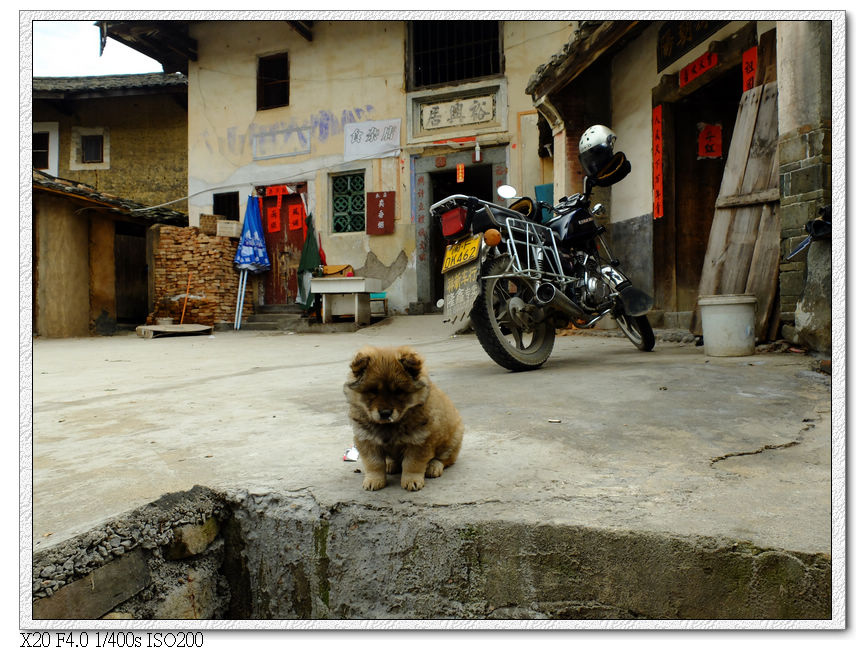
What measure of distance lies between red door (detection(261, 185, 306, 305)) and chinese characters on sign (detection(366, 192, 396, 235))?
1737mm

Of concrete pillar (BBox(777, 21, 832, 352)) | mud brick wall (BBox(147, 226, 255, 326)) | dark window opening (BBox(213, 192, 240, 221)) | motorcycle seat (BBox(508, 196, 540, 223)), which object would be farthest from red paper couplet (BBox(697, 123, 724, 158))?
dark window opening (BBox(213, 192, 240, 221))

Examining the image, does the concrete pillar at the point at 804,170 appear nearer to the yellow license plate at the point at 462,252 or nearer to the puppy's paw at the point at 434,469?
the yellow license plate at the point at 462,252

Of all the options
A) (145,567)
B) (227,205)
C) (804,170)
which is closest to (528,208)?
(804,170)

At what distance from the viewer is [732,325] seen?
14.6 feet

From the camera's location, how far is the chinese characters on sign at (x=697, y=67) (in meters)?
5.91

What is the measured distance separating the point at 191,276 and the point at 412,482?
1176cm

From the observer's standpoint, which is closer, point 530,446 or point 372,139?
point 530,446

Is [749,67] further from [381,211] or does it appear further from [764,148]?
[381,211]

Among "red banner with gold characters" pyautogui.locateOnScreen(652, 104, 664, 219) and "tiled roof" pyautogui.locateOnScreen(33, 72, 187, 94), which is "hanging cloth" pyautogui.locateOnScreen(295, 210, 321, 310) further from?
"red banner with gold characters" pyautogui.locateOnScreen(652, 104, 664, 219)

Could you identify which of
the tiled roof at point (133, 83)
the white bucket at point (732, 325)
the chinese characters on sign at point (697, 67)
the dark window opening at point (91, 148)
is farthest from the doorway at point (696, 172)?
the dark window opening at point (91, 148)

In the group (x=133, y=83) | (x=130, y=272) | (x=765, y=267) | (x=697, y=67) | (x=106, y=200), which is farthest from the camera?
(x=133, y=83)

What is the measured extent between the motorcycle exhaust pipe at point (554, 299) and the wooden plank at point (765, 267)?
1.66 metres

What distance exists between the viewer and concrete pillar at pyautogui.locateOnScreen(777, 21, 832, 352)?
382 centimetres
